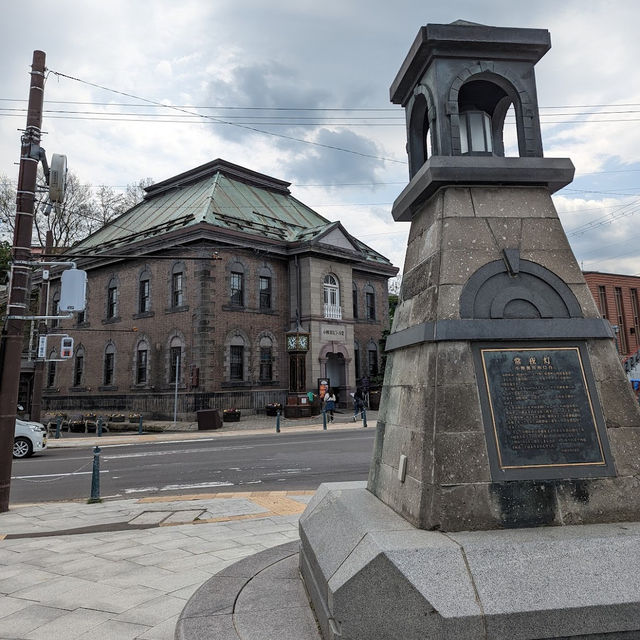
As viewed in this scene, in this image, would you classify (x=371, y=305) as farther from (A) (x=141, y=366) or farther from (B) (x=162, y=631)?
(B) (x=162, y=631)

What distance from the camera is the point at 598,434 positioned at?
A: 358cm

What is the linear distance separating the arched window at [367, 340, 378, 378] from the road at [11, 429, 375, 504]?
58.3 ft

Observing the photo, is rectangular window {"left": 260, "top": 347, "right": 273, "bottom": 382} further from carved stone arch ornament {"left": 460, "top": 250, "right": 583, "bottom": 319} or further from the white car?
carved stone arch ornament {"left": 460, "top": 250, "right": 583, "bottom": 319}

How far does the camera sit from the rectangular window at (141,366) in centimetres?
2962

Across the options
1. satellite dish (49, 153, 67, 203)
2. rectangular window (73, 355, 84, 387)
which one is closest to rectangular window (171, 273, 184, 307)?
rectangular window (73, 355, 84, 387)

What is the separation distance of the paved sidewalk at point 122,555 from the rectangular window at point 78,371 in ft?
89.5

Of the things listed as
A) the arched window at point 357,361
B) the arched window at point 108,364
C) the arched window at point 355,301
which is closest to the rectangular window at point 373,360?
the arched window at point 357,361

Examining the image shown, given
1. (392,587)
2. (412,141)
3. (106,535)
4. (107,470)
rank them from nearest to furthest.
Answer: (392,587)
(412,141)
(106,535)
(107,470)

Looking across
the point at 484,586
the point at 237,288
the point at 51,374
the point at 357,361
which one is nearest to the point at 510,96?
the point at 484,586

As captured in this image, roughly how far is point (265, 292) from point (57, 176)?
788 inches

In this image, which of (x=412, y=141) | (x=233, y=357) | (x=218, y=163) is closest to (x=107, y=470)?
(x=412, y=141)

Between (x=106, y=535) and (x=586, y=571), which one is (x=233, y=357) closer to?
(x=106, y=535)

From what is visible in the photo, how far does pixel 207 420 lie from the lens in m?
23.8

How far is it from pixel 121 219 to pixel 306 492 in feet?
107
